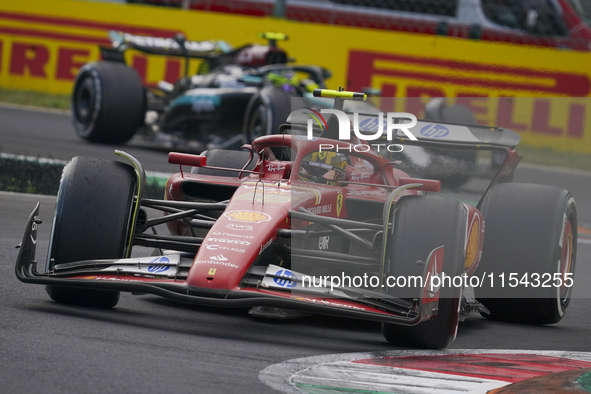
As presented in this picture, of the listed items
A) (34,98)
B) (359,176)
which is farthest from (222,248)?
(34,98)

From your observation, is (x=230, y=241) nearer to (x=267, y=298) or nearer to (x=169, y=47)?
(x=267, y=298)

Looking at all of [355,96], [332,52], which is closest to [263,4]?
[332,52]

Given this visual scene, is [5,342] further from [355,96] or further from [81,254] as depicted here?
[355,96]

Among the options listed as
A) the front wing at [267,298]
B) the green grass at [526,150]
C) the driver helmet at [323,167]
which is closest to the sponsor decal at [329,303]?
the front wing at [267,298]

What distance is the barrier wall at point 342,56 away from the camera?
1605cm

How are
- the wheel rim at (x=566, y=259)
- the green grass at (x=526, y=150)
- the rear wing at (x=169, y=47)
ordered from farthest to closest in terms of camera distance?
the green grass at (x=526, y=150), the rear wing at (x=169, y=47), the wheel rim at (x=566, y=259)

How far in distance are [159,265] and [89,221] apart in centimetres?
52

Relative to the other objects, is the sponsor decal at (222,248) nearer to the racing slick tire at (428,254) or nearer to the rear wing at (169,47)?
the racing slick tire at (428,254)

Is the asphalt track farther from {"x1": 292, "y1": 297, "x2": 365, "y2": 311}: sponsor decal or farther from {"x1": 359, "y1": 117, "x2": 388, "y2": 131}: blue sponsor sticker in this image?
{"x1": 359, "y1": 117, "x2": 388, "y2": 131}: blue sponsor sticker

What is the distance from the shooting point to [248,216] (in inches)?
204

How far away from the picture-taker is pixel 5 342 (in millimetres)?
4270

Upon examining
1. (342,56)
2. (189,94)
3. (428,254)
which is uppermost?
(342,56)

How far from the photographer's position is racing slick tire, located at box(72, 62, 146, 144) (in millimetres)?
13055

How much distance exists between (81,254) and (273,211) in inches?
40.9
